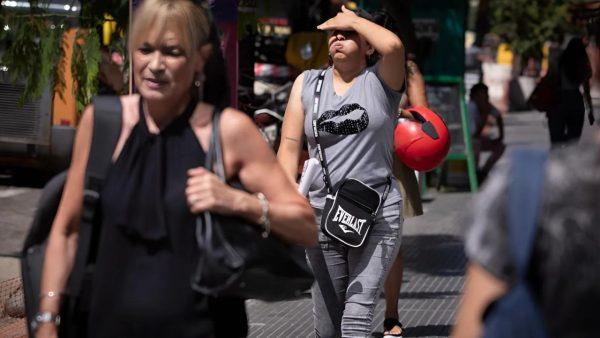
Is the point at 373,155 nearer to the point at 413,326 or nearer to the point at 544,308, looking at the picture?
the point at 413,326

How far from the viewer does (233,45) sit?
6.78 metres

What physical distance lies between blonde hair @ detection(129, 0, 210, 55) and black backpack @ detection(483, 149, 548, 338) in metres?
1.24

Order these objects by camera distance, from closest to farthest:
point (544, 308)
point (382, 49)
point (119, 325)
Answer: point (544, 308)
point (119, 325)
point (382, 49)

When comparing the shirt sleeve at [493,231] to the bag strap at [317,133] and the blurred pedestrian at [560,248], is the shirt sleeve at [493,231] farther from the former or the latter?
the bag strap at [317,133]

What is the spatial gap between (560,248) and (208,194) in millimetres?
1096

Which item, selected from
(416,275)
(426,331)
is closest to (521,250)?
(426,331)

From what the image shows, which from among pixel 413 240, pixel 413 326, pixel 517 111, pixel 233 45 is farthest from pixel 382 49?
pixel 517 111

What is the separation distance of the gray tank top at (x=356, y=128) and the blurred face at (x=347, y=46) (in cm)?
9

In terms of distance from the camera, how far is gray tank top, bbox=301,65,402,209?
533 cm

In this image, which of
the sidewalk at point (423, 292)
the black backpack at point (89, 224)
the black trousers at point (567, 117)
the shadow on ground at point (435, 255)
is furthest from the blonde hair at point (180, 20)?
the black trousers at point (567, 117)

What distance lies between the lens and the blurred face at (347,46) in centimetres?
543

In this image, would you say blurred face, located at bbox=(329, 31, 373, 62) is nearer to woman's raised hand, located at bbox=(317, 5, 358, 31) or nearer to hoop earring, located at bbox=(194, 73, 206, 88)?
woman's raised hand, located at bbox=(317, 5, 358, 31)

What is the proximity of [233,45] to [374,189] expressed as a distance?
5.55 ft

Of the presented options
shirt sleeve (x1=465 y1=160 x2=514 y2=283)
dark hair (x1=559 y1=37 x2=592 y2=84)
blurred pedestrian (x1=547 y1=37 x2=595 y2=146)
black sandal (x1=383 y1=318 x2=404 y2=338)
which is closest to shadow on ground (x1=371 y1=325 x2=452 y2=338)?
black sandal (x1=383 y1=318 x2=404 y2=338)
